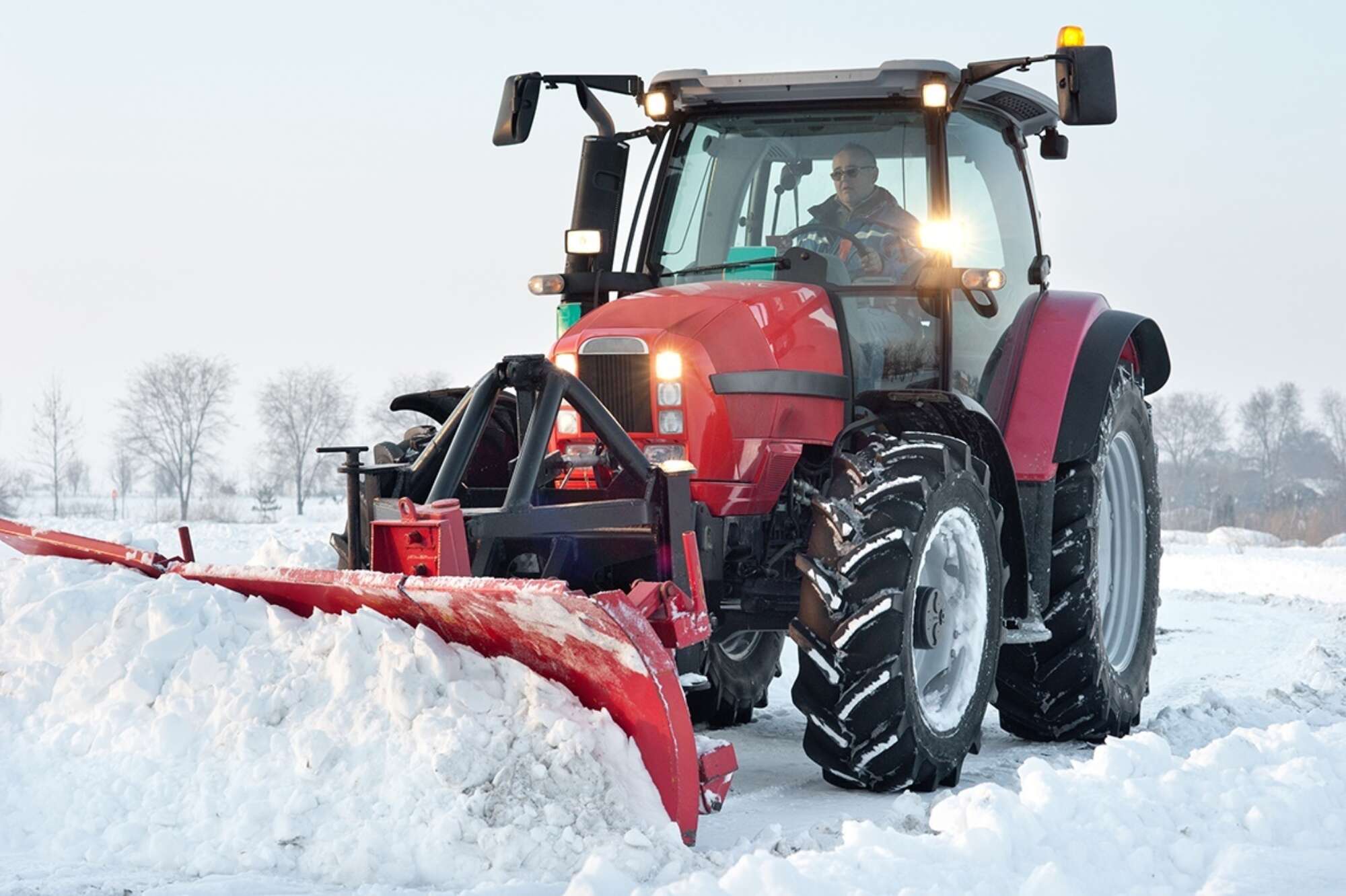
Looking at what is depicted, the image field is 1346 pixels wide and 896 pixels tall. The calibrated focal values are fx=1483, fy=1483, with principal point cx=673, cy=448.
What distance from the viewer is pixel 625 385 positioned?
5070mm

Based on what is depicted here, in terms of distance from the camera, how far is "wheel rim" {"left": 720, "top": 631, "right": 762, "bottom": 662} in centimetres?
632

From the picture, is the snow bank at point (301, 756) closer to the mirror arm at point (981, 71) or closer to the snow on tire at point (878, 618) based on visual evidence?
the snow on tire at point (878, 618)

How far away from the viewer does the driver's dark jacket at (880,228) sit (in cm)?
547

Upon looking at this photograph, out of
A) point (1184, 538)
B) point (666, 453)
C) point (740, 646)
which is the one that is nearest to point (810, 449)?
point (666, 453)

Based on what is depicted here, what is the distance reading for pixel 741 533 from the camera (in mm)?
5051

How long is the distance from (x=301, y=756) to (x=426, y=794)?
15.0 inches

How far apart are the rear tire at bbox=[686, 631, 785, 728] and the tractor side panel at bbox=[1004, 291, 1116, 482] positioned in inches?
49.0

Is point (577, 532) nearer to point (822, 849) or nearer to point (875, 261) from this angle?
point (822, 849)

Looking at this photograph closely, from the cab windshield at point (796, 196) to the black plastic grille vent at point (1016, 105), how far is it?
607mm

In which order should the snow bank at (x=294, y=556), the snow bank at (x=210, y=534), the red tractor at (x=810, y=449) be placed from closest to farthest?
1. the red tractor at (x=810, y=449)
2. the snow bank at (x=294, y=556)
3. the snow bank at (x=210, y=534)

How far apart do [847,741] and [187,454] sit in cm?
4125

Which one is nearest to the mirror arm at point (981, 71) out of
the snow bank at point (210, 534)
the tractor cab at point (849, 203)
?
the tractor cab at point (849, 203)

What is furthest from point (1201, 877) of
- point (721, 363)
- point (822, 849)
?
point (721, 363)

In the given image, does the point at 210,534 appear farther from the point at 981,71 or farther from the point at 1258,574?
the point at 981,71
